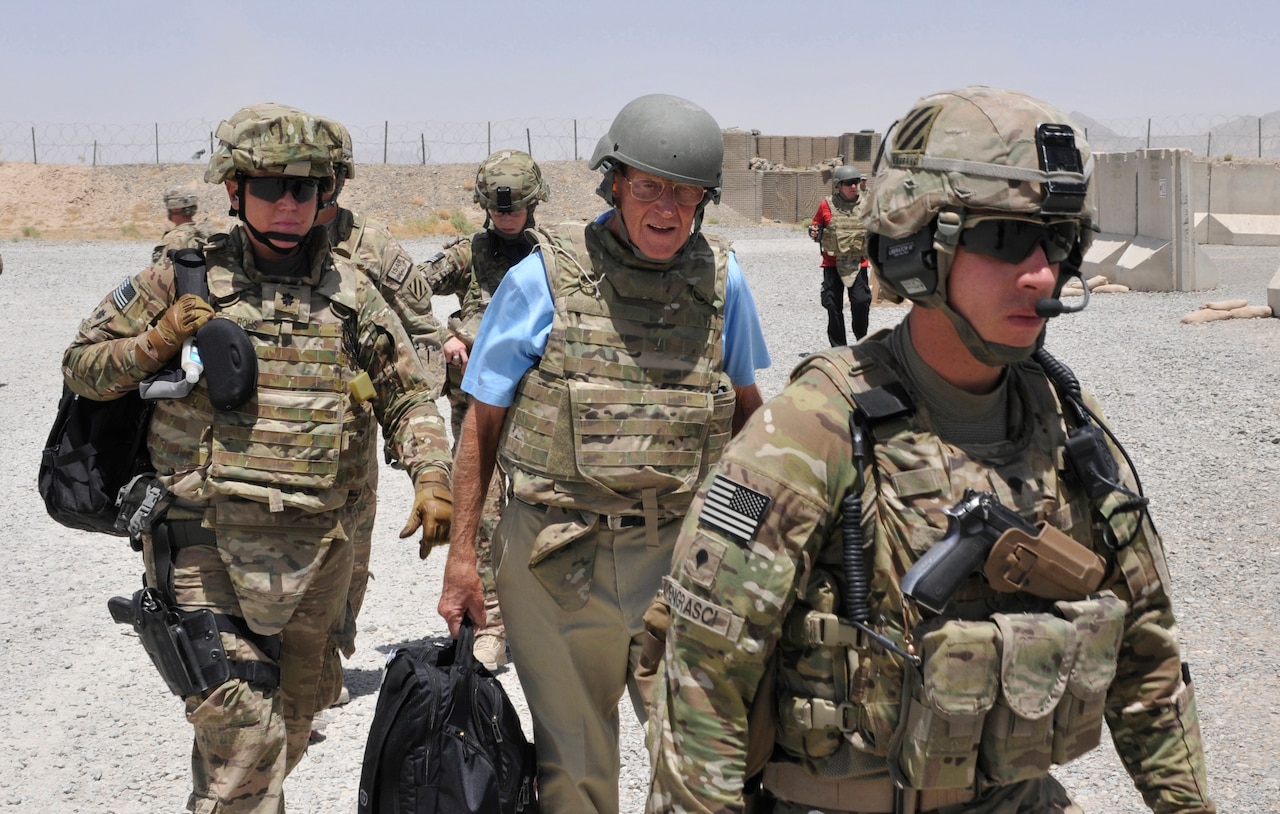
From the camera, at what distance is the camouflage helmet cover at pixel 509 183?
6.63m

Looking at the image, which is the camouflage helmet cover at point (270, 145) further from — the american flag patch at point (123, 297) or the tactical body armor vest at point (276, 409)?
the american flag patch at point (123, 297)

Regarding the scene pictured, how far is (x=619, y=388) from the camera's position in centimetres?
A: 339

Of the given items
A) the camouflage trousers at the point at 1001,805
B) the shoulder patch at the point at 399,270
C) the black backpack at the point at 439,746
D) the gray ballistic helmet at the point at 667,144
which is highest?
the gray ballistic helmet at the point at 667,144

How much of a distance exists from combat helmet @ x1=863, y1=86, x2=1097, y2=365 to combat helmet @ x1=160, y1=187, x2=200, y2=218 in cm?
958

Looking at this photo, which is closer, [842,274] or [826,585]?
[826,585]

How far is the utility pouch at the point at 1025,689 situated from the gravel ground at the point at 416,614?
2636 mm

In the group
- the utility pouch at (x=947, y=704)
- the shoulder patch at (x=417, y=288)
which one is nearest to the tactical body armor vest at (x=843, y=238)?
the shoulder patch at (x=417, y=288)

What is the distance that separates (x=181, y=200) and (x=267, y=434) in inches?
311

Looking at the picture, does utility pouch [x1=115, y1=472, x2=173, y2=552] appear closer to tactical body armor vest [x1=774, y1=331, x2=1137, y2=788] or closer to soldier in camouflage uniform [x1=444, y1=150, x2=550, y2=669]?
tactical body armor vest [x1=774, y1=331, x2=1137, y2=788]

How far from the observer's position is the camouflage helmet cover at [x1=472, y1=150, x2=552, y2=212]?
6.63 meters

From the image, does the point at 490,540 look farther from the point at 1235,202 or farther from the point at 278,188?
the point at 1235,202

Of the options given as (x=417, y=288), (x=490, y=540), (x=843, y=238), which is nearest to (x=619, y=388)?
(x=490, y=540)

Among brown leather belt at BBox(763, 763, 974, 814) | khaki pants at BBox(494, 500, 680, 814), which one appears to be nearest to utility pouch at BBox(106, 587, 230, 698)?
khaki pants at BBox(494, 500, 680, 814)

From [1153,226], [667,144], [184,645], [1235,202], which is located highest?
[1235,202]
